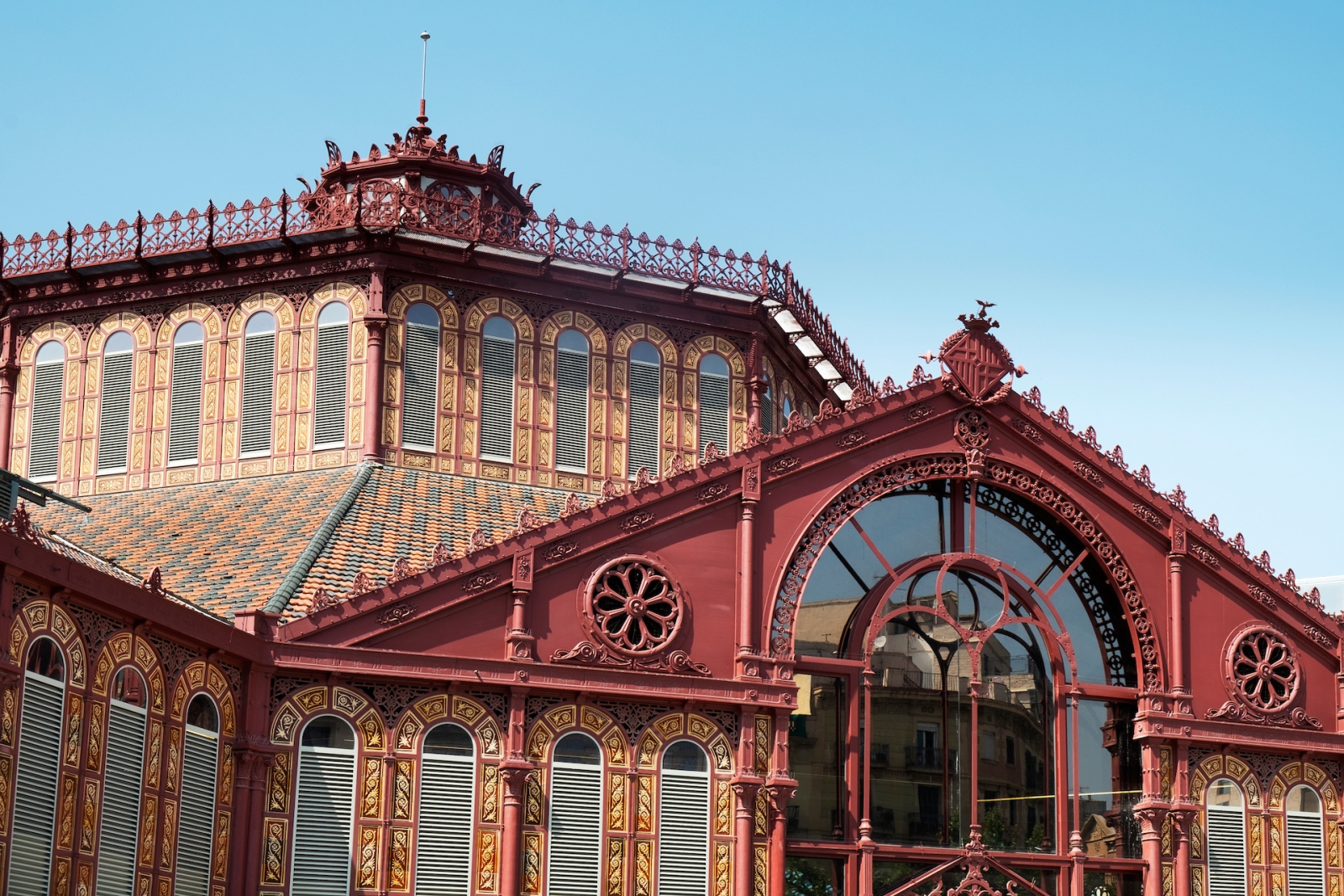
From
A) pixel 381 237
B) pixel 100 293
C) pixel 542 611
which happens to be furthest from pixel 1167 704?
pixel 100 293

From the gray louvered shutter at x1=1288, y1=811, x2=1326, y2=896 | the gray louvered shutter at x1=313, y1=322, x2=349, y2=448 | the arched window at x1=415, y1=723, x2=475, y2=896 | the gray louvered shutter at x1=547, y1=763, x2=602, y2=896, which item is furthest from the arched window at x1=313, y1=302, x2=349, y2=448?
the gray louvered shutter at x1=1288, y1=811, x2=1326, y2=896

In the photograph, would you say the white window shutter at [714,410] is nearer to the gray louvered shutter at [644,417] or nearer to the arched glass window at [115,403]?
the gray louvered shutter at [644,417]

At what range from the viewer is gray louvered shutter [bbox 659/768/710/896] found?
112ft

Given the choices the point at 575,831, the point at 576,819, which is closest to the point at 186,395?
the point at 576,819

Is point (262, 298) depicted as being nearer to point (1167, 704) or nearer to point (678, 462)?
point (678, 462)

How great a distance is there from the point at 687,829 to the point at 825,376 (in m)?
15.5

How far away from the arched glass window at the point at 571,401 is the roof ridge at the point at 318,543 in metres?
4.01

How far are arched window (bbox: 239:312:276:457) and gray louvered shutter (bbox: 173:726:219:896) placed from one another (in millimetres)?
11943

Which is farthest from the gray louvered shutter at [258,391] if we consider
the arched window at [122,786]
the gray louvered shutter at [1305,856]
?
the gray louvered shutter at [1305,856]

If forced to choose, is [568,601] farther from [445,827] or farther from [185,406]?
[185,406]

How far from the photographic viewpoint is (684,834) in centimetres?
3441

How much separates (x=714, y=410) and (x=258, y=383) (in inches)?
371

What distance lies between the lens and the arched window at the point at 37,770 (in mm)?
25688

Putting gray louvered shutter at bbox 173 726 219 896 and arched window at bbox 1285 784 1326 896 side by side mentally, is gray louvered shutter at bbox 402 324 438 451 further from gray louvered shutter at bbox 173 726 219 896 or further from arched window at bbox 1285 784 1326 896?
arched window at bbox 1285 784 1326 896
